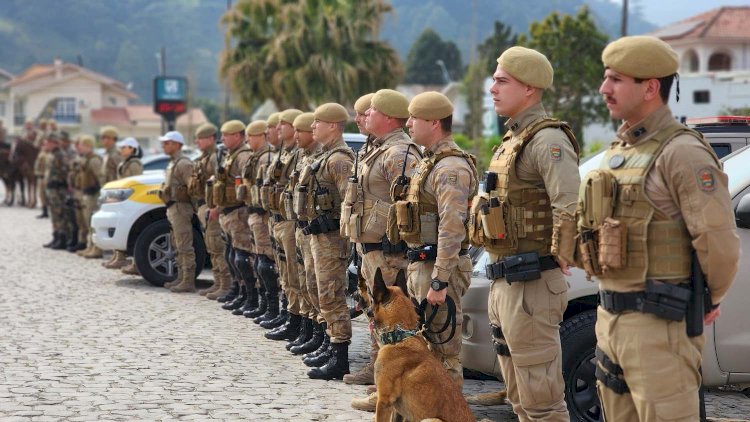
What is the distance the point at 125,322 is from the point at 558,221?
6.63 m

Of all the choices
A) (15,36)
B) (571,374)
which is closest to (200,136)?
(571,374)

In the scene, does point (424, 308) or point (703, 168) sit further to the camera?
point (424, 308)

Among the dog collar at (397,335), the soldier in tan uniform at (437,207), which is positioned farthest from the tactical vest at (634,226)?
the soldier in tan uniform at (437,207)

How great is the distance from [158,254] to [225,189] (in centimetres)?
263

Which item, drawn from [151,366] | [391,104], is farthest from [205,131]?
[391,104]

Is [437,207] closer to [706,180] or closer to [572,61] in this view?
[706,180]

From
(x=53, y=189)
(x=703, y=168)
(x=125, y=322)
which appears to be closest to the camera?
(x=703, y=168)

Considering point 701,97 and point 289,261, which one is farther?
point 701,97

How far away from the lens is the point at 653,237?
12.9ft

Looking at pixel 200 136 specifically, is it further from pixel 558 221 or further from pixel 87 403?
pixel 558 221

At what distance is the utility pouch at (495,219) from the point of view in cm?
498

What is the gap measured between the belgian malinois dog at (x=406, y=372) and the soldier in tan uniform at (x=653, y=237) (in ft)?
4.31

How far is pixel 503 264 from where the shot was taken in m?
5.02

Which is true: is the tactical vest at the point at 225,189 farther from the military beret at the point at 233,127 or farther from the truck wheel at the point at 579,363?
the truck wheel at the point at 579,363
